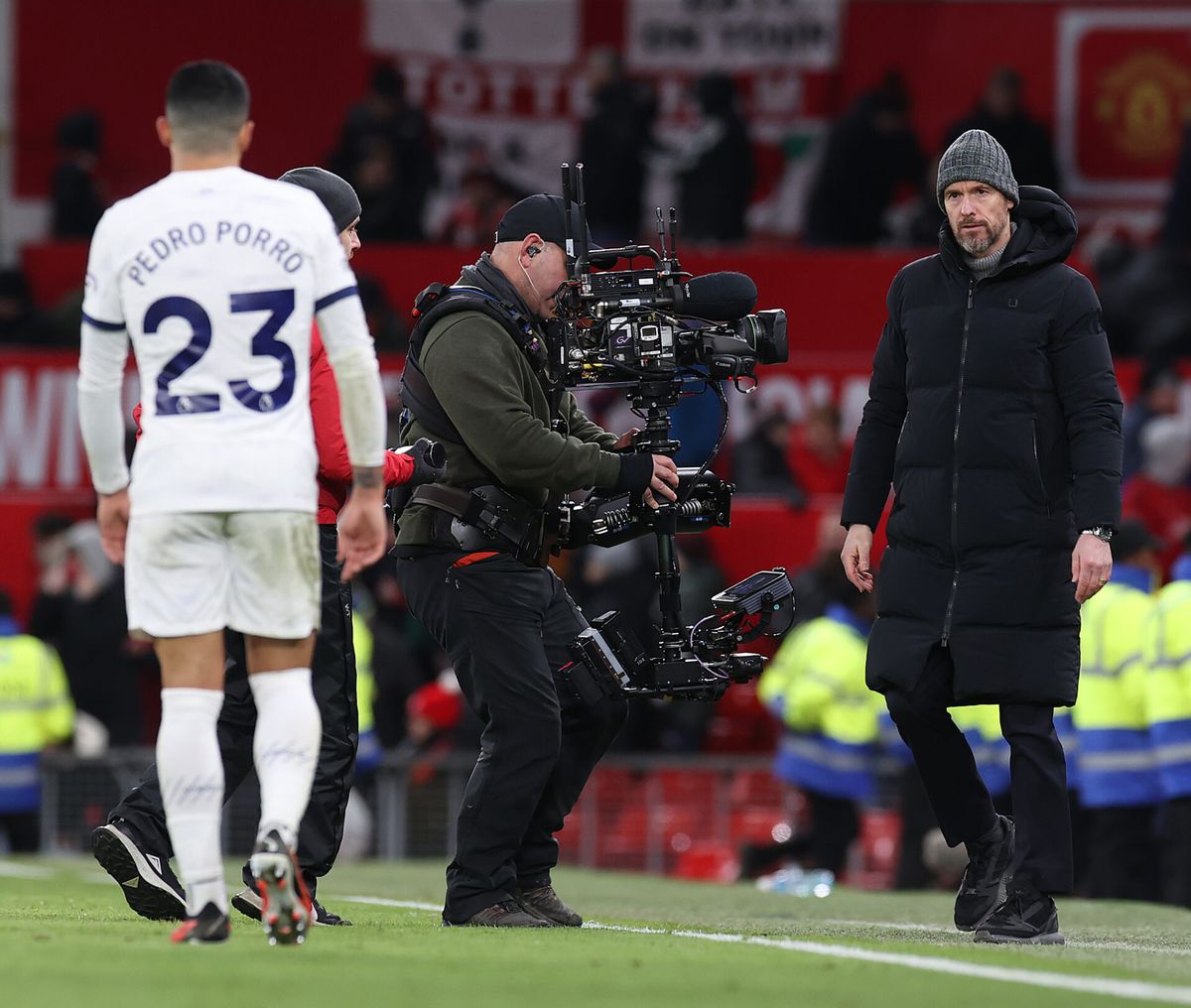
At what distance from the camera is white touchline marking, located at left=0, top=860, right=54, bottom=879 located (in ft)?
36.3

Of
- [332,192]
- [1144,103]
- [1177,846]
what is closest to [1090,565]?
[332,192]

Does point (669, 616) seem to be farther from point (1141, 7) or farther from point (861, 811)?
point (1141, 7)

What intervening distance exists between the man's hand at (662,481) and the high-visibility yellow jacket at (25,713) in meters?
7.63

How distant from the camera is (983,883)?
7.25m

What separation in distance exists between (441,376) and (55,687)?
7639 millimetres

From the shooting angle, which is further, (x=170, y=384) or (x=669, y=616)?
(x=669, y=616)

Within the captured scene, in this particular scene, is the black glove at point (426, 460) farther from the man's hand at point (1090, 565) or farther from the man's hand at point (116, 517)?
the man's hand at point (1090, 565)

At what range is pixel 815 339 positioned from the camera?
17.0 m

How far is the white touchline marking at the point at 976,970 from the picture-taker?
526cm

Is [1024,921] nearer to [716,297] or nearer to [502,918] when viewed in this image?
[502,918]

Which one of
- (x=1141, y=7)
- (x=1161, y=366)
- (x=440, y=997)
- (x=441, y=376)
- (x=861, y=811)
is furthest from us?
(x=1141, y=7)

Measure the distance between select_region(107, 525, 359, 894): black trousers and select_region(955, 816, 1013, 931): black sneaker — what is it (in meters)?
1.82

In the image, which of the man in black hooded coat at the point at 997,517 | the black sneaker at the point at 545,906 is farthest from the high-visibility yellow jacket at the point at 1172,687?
the black sneaker at the point at 545,906

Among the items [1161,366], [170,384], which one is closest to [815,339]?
[1161,366]
